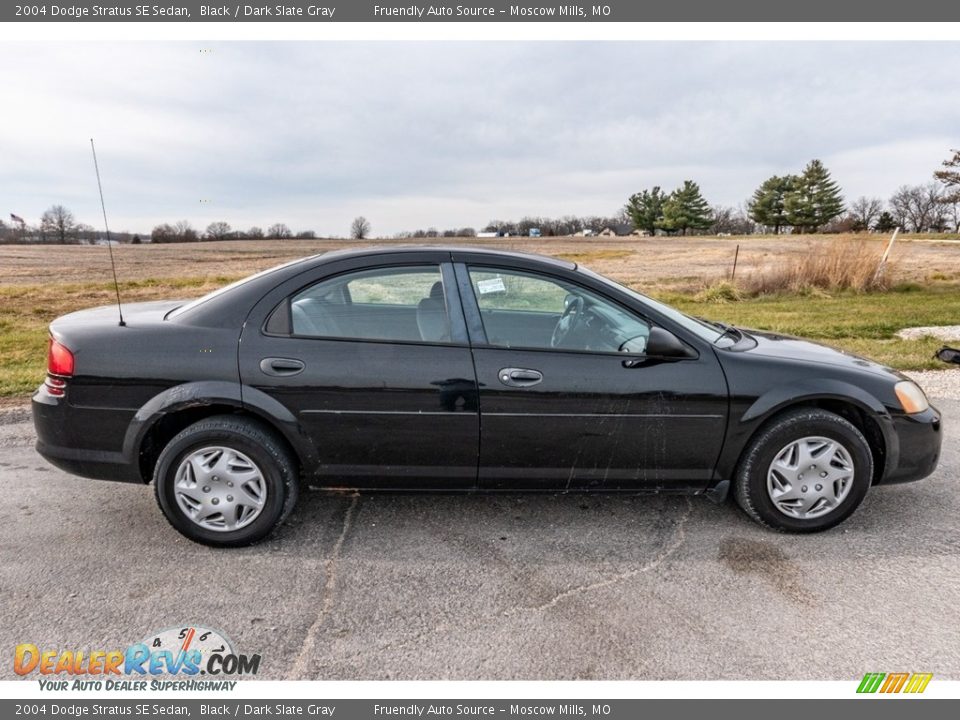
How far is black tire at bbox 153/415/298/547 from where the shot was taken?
2920 millimetres

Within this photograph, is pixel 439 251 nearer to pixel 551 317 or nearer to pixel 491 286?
pixel 491 286

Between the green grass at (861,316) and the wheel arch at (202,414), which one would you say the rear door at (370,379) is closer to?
the wheel arch at (202,414)

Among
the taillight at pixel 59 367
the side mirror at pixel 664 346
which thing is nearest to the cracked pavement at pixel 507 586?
the taillight at pixel 59 367

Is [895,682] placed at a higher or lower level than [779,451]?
lower

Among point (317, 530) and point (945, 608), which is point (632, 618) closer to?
point (945, 608)

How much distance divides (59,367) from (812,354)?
4.08 m

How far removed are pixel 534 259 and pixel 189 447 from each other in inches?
81.6

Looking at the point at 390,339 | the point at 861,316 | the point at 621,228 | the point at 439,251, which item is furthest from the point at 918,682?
the point at 621,228

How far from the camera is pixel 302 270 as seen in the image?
3.13 metres

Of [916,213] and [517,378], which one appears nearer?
[517,378]

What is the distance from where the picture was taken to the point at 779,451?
310 cm

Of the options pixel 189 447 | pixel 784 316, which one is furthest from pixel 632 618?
pixel 784 316

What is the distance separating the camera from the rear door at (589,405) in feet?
9.83

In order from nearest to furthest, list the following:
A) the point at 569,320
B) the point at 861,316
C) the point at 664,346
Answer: the point at 664,346, the point at 569,320, the point at 861,316
